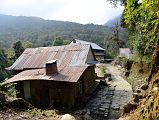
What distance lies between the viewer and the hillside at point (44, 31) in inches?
4604

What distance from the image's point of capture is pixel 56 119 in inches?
440

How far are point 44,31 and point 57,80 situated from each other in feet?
416

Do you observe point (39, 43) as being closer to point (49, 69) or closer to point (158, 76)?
point (49, 69)

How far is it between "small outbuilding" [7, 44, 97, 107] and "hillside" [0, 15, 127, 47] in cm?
8293

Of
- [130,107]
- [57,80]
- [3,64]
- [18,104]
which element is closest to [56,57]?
[57,80]

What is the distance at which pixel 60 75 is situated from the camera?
62.2 ft

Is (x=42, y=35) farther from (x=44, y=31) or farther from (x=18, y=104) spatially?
(x=18, y=104)

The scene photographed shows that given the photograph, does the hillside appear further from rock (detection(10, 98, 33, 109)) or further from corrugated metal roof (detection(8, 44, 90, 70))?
rock (detection(10, 98, 33, 109))

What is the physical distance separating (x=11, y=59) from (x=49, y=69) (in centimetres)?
3235

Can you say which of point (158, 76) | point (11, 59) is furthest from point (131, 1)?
point (11, 59)

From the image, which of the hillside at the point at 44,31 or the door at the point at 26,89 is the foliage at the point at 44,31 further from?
the door at the point at 26,89

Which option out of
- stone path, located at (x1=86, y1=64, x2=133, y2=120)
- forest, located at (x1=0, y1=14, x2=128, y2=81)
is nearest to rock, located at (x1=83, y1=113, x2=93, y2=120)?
stone path, located at (x1=86, y1=64, x2=133, y2=120)

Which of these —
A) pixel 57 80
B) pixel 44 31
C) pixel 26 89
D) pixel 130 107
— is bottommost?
pixel 26 89

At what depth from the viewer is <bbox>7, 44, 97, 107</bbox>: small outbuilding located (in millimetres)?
18578
